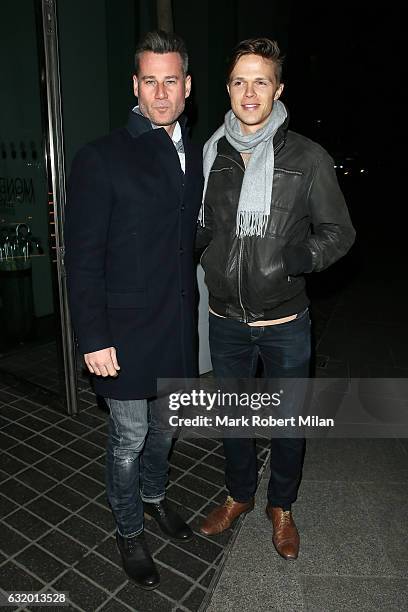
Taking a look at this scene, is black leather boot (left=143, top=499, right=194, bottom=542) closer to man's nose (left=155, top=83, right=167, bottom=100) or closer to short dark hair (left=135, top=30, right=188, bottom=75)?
man's nose (left=155, top=83, right=167, bottom=100)

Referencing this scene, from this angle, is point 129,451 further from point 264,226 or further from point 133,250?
point 264,226

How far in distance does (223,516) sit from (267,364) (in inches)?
37.0

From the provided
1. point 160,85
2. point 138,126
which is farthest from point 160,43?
point 138,126

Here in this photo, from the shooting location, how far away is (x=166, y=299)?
7.70ft

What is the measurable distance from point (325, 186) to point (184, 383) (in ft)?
3.68

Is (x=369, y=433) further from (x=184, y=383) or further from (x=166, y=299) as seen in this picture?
(x=166, y=299)

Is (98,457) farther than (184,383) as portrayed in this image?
Yes

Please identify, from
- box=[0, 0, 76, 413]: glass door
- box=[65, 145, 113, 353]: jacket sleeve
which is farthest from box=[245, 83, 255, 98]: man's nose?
box=[0, 0, 76, 413]: glass door

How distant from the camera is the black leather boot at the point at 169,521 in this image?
2785mm

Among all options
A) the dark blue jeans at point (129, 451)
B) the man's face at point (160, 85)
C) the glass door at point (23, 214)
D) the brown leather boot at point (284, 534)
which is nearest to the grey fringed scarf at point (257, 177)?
the man's face at point (160, 85)

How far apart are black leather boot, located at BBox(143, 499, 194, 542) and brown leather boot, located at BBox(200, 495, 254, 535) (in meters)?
0.10

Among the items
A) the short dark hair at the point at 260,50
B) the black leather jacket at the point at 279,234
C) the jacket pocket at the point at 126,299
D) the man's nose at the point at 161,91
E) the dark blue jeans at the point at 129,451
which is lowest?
the dark blue jeans at the point at 129,451

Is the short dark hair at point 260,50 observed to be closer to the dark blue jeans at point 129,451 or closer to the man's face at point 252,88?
the man's face at point 252,88

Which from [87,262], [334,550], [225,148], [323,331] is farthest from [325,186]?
[323,331]
